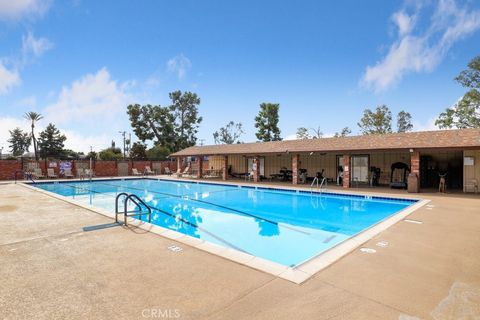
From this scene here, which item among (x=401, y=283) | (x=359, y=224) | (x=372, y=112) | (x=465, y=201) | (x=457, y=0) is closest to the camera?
(x=401, y=283)

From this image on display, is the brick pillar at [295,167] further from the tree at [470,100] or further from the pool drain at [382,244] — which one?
the tree at [470,100]

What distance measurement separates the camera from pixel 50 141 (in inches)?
2162

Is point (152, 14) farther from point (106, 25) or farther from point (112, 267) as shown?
point (112, 267)

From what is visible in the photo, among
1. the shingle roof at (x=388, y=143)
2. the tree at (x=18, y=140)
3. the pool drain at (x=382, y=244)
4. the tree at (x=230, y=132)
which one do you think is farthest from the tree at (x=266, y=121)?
the tree at (x=18, y=140)

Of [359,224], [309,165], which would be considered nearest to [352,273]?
[359,224]

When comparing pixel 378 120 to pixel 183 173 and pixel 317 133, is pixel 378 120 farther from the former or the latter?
pixel 183 173

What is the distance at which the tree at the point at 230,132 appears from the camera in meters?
59.2

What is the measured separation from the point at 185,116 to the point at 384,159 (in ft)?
113

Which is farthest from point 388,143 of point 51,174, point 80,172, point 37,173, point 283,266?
point 37,173

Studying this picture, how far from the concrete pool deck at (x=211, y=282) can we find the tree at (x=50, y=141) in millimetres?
58909

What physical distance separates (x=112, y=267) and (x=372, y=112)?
37973 mm

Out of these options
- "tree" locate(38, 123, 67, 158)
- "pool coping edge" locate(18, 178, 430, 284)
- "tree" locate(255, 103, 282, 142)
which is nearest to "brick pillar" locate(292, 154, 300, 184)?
"pool coping edge" locate(18, 178, 430, 284)

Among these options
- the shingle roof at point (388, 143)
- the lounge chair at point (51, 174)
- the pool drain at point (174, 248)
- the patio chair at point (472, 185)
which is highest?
the shingle roof at point (388, 143)

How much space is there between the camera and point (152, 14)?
46.2 ft
